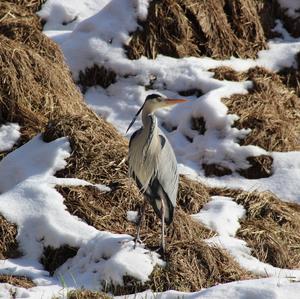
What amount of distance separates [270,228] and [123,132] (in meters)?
2.38

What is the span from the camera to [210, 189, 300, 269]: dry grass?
6.63 metres

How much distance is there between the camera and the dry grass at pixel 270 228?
6633mm

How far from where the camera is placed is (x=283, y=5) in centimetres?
1036

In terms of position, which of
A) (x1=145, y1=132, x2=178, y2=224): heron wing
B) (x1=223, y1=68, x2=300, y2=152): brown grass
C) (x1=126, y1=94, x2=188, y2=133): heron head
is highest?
(x1=126, y1=94, x2=188, y2=133): heron head

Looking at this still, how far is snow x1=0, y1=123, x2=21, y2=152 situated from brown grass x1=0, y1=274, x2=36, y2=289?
208 cm

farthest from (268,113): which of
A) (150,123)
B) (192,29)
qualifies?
(150,123)

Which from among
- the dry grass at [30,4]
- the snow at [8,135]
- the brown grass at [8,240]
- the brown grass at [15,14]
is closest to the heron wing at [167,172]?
the brown grass at [8,240]

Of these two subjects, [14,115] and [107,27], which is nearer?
[14,115]

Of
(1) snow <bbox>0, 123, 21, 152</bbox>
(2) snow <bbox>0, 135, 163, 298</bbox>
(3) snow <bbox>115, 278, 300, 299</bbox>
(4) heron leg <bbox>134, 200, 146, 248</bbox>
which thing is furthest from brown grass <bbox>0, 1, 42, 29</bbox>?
(3) snow <bbox>115, 278, 300, 299</bbox>

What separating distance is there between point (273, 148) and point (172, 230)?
2253mm

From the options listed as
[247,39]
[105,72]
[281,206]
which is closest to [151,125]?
[281,206]

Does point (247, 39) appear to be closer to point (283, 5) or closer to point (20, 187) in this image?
point (283, 5)

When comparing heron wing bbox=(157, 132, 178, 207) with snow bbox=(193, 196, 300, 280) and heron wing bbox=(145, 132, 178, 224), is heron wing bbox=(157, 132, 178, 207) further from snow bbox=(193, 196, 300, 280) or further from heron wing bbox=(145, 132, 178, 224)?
snow bbox=(193, 196, 300, 280)

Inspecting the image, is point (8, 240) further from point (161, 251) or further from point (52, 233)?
point (161, 251)
